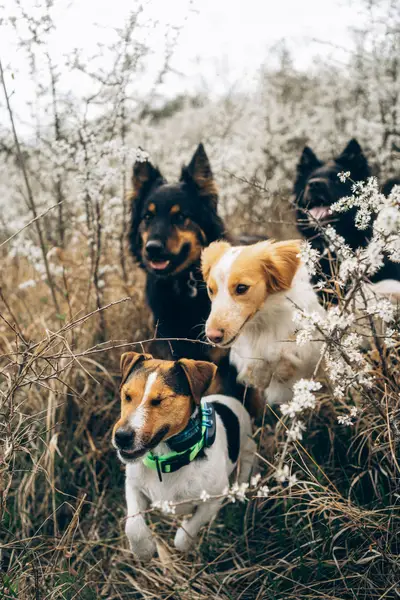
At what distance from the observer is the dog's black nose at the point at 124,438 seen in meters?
2.07

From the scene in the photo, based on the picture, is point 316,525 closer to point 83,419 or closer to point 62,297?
point 83,419

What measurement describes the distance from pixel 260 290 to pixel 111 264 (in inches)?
92.6

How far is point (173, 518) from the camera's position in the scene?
3016 mm

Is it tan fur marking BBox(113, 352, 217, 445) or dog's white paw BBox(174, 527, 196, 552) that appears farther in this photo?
dog's white paw BBox(174, 527, 196, 552)

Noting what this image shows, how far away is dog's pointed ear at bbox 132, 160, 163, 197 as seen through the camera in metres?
3.78

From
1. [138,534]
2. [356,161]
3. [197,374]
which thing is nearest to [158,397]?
[197,374]

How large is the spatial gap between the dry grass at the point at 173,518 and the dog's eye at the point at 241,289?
69 centimetres

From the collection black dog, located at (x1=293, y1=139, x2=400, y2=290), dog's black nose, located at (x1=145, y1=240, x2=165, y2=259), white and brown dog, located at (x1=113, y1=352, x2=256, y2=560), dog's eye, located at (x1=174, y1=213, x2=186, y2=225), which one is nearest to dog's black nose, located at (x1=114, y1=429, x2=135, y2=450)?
white and brown dog, located at (x1=113, y1=352, x2=256, y2=560)

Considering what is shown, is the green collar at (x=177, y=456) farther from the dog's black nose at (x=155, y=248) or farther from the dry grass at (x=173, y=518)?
the dog's black nose at (x=155, y=248)

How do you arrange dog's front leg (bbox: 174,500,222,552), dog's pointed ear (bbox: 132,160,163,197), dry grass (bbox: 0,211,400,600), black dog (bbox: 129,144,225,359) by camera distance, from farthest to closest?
dog's pointed ear (bbox: 132,160,163,197)
black dog (bbox: 129,144,225,359)
dog's front leg (bbox: 174,500,222,552)
dry grass (bbox: 0,211,400,600)

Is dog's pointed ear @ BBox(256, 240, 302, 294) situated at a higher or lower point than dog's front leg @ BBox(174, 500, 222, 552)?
higher

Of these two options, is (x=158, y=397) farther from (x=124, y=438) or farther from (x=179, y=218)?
(x=179, y=218)

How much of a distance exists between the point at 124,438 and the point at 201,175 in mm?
2241

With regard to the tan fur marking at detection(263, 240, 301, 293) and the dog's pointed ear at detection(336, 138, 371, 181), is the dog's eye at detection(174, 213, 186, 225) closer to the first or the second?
the tan fur marking at detection(263, 240, 301, 293)
